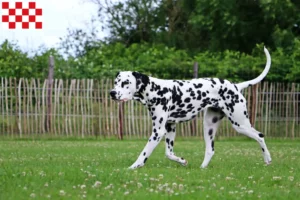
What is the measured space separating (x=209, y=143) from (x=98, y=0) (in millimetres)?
30172

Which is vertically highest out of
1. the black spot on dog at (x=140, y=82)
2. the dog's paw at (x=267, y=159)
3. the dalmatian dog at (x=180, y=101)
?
the black spot on dog at (x=140, y=82)

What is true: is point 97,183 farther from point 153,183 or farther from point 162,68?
point 162,68

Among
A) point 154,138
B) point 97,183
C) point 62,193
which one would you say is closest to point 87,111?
point 154,138

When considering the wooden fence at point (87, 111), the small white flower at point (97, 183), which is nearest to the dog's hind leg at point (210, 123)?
the small white flower at point (97, 183)

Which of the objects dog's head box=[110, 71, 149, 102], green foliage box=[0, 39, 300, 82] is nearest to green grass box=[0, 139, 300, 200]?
dog's head box=[110, 71, 149, 102]

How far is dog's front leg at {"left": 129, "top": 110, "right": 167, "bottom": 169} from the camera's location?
34.5 feet

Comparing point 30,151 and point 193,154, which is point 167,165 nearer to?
point 193,154

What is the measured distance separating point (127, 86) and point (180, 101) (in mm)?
980

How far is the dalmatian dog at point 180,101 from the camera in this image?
1086cm

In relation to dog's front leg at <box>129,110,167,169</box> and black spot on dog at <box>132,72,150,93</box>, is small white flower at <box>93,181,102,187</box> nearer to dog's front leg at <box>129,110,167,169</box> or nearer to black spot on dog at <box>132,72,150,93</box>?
dog's front leg at <box>129,110,167,169</box>

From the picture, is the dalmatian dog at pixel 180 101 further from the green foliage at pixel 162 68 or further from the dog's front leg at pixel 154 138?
the green foliage at pixel 162 68

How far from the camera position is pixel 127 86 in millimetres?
10820

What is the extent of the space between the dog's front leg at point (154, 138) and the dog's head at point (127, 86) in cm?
50

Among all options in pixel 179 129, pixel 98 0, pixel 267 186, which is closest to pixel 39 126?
pixel 179 129
